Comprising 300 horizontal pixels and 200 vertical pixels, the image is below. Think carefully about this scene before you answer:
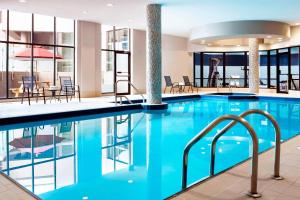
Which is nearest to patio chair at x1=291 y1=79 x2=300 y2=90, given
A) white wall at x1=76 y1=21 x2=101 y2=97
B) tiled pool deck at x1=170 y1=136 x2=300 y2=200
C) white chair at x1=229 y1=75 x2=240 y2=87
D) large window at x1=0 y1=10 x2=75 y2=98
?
white chair at x1=229 y1=75 x2=240 y2=87

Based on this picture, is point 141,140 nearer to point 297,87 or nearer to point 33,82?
point 33,82

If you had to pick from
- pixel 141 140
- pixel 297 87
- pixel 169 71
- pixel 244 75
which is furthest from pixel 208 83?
pixel 141 140

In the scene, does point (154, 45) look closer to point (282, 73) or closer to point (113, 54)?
point (113, 54)

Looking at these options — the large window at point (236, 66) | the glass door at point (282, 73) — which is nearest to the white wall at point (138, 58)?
the large window at point (236, 66)

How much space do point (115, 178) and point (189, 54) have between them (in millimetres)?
14953

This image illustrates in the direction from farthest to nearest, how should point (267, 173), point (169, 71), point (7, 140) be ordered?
point (169, 71), point (7, 140), point (267, 173)

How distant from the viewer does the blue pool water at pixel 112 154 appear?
315 centimetres

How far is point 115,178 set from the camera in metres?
3.42

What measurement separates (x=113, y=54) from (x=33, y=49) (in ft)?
12.2

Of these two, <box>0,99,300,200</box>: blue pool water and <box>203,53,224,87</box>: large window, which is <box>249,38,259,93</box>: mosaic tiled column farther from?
<box>0,99,300,200</box>: blue pool water

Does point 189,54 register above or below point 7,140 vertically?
above

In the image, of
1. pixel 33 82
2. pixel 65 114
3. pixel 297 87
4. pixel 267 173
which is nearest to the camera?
pixel 267 173

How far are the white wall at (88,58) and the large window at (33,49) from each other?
0.36 metres

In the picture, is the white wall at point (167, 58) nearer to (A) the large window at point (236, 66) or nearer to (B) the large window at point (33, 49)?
(A) the large window at point (236, 66)
